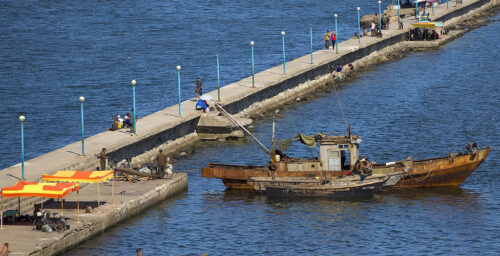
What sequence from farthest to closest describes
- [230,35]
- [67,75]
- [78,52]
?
[230,35], [78,52], [67,75]

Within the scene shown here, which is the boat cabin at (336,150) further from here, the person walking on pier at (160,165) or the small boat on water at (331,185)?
the person walking on pier at (160,165)

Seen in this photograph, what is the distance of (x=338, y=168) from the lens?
52.0m

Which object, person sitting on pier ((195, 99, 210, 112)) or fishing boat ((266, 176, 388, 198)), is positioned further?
person sitting on pier ((195, 99, 210, 112))

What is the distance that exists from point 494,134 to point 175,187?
25.2m

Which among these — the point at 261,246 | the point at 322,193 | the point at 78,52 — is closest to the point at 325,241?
the point at 261,246

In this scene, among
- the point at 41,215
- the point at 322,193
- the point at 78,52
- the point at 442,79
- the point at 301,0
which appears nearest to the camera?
the point at 41,215

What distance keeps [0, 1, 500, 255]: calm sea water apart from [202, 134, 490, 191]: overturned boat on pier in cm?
86

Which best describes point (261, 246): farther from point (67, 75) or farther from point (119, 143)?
point (67, 75)

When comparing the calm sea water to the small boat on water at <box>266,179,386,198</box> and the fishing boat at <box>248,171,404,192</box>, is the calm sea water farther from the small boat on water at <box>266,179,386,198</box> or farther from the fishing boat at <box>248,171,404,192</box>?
the fishing boat at <box>248,171,404,192</box>

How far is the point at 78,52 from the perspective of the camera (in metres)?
113

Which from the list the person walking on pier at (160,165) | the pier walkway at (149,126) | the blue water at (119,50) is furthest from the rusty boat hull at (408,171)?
the blue water at (119,50)

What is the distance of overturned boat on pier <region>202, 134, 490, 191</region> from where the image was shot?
170 ft

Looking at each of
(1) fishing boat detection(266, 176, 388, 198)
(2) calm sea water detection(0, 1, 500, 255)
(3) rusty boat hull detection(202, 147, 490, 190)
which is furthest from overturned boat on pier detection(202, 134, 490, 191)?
(2) calm sea water detection(0, 1, 500, 255)

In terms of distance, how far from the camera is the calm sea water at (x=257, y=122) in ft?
152
